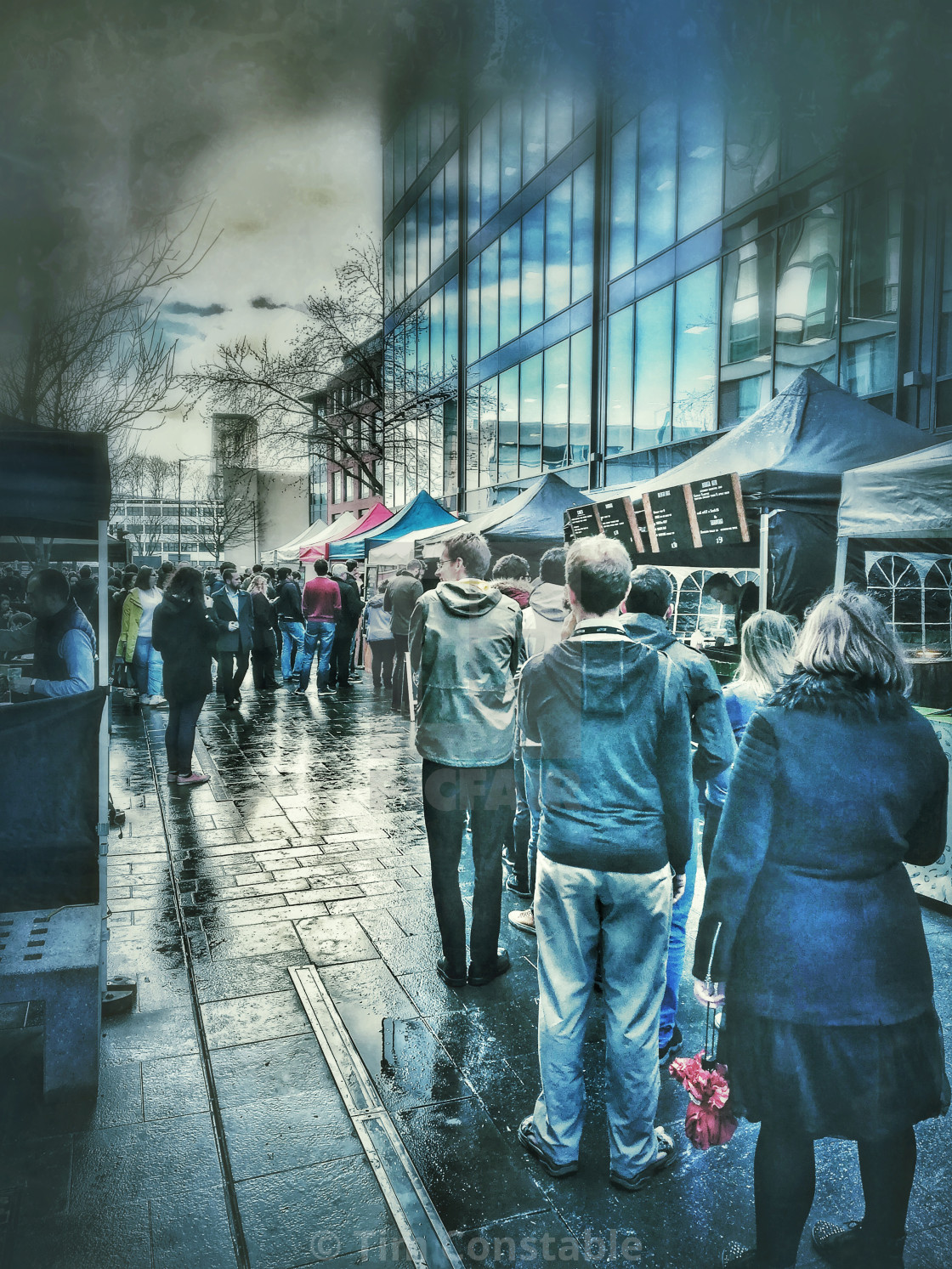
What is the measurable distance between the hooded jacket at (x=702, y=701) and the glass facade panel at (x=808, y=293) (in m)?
10.5

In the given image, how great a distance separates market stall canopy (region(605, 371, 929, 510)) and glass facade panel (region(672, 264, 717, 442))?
830cm

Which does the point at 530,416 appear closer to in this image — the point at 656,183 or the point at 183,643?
the point at 656,183

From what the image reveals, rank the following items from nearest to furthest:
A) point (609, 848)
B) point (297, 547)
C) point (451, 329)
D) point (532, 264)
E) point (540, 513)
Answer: point (609, 848)
point (540, 513)
point (532, 264)
point (297, 547)
point (451, 329)

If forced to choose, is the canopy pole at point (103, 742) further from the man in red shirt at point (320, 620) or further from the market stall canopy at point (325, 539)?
the market stall canopy at point (325, 539)

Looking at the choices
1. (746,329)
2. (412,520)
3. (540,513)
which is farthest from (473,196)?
(540,513)

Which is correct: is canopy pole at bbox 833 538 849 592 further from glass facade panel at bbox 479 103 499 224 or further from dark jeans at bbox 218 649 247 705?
glass facade panel at bbox 479 103 499 224

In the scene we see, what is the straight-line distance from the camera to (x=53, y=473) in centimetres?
356

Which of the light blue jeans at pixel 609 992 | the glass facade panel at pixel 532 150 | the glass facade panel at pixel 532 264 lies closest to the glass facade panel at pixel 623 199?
the glass facade panel at pixel 532 150

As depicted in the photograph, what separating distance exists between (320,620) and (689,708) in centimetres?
1096

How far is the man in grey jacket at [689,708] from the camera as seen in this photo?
10.4 ft

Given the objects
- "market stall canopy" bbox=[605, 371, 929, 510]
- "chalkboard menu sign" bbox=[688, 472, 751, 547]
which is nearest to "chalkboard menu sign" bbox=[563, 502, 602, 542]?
"market stall canopy" bbox=[605, 371, 929, 510]

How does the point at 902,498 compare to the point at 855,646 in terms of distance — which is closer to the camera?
the point at 855,646

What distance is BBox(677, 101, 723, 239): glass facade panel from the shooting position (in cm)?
1474

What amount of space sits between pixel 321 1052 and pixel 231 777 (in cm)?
489
